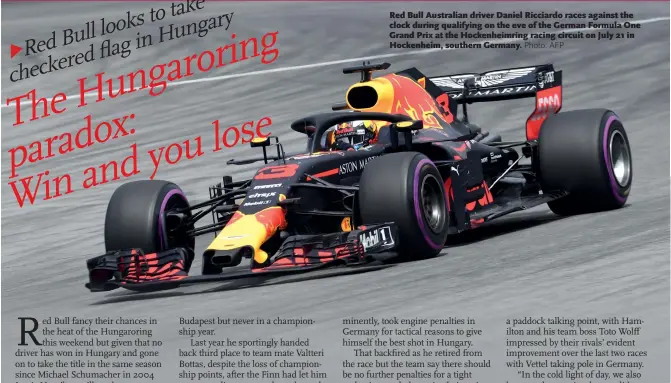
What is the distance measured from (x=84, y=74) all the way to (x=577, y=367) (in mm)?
21872

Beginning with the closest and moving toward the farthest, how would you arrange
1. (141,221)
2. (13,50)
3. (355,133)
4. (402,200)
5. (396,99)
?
(402,200) → (141,221) → (355,133) → (396,99) → (13,50)

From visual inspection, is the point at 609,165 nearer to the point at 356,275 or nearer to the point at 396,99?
the point at 396,99

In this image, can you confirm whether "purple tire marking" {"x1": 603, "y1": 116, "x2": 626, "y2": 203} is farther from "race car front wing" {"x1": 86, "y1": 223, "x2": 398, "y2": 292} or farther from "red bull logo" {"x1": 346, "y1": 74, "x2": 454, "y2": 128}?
"race car front wing" {"x1": 86, "y1": 223, "x2": 398, "y2": 292}

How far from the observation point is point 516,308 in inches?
396

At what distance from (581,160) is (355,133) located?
2356mm

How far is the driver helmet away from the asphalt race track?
1380 millimetres

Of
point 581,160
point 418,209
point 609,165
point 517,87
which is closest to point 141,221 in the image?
point 418,209

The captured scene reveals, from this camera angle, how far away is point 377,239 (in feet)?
38.8

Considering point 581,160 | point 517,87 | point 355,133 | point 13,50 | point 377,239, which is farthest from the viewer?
point 13,50

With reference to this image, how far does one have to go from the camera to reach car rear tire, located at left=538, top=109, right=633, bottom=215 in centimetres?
1434

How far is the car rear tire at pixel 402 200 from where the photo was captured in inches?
471

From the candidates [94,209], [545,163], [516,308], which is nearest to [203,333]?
[516,308]

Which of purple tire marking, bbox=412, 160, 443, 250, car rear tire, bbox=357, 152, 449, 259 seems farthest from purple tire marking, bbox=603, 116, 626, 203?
purple tire marking, bbox=412, 160, 443, 250

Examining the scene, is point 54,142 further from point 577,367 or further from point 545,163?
point 577,367
